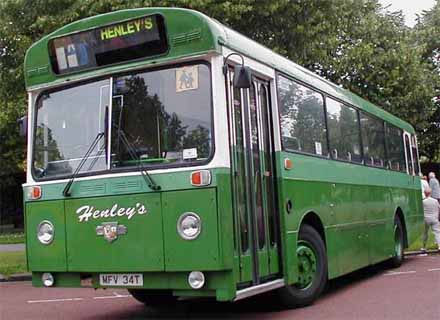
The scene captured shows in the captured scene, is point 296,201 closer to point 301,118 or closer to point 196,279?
point 301,118

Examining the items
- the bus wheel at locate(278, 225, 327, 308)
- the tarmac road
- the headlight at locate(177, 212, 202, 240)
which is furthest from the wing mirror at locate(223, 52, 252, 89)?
the tarmac road

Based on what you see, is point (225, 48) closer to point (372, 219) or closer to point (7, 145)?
point (372, 219)

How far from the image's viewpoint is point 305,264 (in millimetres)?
8516

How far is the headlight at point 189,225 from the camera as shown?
21.7ft

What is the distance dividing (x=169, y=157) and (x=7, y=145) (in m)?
25.5

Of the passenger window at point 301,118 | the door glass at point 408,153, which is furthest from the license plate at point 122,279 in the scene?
the door glass at point 408,153

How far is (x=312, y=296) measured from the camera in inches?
338

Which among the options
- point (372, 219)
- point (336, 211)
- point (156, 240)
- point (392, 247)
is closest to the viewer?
point (156, 240)

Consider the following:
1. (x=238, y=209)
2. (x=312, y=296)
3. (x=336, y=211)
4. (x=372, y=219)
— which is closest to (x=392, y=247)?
(x=372, y=219)

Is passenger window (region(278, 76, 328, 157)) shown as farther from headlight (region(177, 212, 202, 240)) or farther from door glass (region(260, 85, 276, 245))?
headlight (region(177, 212, 202, 240))

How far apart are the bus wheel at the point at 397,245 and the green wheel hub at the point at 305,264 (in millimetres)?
4814

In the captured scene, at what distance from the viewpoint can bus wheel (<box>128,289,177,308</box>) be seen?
8.91 m

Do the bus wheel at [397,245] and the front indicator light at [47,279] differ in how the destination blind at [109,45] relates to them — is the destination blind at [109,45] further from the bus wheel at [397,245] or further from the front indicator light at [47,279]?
the bus wheel at [397,245]

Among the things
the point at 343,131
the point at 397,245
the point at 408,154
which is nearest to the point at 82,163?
the point at 343,131
